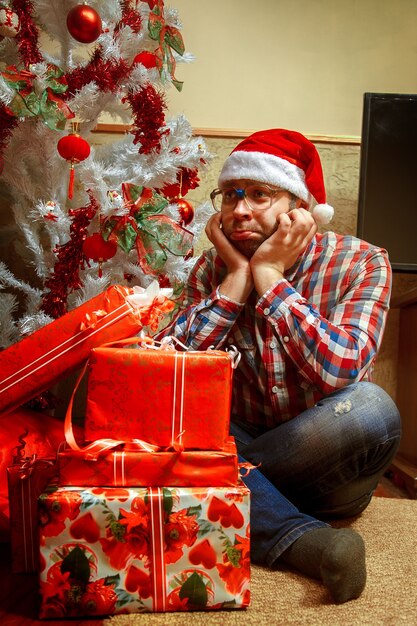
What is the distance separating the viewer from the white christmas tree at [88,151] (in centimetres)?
140

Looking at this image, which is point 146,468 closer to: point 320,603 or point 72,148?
point 320,603

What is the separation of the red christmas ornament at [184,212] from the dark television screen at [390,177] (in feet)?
2.07

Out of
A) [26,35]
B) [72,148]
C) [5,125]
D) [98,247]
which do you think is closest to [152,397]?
[98,247]

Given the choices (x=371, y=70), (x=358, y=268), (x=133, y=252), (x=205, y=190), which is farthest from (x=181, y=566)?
(x=371, y=70)

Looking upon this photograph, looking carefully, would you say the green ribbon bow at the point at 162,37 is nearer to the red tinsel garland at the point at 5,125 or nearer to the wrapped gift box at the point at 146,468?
the red tinsel garland at the point at 5,125

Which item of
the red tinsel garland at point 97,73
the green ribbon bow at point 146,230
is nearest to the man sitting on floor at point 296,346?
the green ribbon bow at point 146,230

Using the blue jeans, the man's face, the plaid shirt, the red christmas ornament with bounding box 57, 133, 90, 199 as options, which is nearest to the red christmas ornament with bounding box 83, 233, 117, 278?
the red christmas ornament with bounding box 57, 133, 90, 199

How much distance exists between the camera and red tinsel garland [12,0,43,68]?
142 centimetres

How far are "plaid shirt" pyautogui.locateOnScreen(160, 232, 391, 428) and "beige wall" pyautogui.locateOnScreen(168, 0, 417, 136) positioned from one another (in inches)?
44.0

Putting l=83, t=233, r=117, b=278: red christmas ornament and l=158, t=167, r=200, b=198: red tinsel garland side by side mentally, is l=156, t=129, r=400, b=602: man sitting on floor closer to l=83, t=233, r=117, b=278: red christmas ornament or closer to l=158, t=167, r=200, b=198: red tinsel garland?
l=83, t=233, r=117, b=278: red christmas ornament

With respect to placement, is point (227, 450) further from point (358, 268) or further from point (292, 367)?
point (358, 268)

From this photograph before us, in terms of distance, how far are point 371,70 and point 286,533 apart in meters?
1.89

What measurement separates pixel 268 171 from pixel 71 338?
0.57 meters

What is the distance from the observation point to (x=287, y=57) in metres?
2.21
